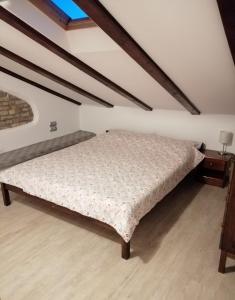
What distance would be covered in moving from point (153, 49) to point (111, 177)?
1.31 meters

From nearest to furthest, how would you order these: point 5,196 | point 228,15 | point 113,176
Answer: point 228,15 → point 113,176 → point 5,196

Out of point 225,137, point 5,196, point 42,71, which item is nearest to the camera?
point 5,196

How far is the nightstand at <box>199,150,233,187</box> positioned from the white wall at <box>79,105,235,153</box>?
0.34 metres

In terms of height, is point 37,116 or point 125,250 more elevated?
point 37,116

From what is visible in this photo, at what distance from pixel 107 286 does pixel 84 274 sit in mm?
223

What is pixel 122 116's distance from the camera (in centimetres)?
442

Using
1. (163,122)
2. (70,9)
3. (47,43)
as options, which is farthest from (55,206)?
(163,122)

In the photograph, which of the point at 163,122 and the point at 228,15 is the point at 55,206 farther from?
the point at 163,122

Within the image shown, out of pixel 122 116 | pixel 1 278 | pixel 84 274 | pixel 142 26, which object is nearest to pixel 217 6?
pixel 142 26

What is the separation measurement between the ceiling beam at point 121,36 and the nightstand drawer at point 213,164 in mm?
1296

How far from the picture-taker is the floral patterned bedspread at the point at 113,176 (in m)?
2.10

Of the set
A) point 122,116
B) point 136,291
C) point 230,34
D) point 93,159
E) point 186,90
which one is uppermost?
point 230,34

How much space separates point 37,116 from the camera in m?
4.14

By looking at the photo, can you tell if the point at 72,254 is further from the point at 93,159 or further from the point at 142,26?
the point at 142,26
